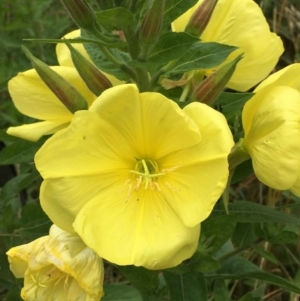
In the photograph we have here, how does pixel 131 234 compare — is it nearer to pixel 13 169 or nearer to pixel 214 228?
pixel 214 228

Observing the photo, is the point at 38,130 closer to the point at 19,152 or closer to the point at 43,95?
the point at 43,95

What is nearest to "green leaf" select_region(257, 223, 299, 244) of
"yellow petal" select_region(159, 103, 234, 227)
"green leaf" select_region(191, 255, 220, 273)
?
"green leaf" select_region(191, 255, 220, 273)

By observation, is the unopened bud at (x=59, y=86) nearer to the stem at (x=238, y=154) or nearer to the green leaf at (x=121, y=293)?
the stem at (x=238, y=154)

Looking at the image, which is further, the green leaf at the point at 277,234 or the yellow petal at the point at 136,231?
the green leaf at the point at 277,234

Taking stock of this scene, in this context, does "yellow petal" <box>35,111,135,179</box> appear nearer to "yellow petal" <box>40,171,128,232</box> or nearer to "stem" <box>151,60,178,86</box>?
"yellow petal" <box>40,171,128,232</box>

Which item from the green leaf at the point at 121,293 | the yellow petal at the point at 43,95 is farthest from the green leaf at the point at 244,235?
the yellow petal at the point at 43,95
